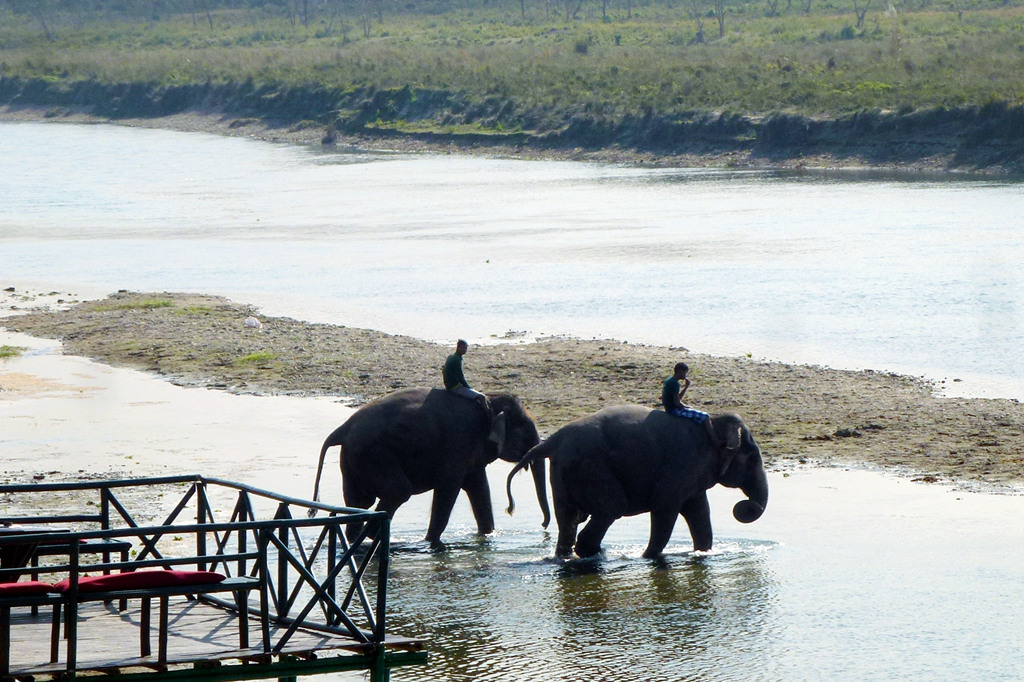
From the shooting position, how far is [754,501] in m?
14.0

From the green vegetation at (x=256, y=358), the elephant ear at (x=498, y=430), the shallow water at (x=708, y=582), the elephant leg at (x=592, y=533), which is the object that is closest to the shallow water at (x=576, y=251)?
the green vegetation at (x=256, y=358)

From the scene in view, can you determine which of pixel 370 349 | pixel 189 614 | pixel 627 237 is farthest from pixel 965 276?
pixel 189 614

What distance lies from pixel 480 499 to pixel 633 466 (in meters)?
1.77

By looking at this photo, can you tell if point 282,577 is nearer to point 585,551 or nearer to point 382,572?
point 382,572

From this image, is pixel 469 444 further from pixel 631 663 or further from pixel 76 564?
pixel 76 564

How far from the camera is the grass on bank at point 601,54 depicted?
5966 centimetres

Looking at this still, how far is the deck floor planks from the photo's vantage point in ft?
26.5

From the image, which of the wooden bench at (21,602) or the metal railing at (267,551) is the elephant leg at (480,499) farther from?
the wooden bench at (21,602)

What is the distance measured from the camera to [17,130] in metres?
84.9

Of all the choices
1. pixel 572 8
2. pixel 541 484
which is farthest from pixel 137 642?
pixel 572 8

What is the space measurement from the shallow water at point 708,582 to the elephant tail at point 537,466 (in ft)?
1.13

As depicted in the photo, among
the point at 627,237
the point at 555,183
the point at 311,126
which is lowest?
the point at 627,237

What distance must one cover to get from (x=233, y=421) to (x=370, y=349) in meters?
4.36

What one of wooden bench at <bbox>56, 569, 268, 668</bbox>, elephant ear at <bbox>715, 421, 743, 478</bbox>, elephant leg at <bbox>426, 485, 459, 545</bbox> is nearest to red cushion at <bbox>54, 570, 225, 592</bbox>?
wooden bench at <bbox>56, 569, 268, 668</bbox>
